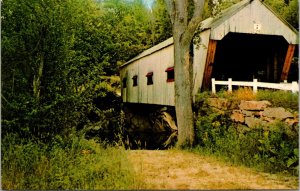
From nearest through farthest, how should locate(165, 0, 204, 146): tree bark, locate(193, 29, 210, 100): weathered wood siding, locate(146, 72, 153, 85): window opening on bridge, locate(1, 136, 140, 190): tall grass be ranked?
locate(1, 136, 140, 190): tall grass → locate(165, 0, 204, 146): tree bark → locate(193, 29, 210, 100): weathered wood siding → locate(146, 72, 153, 85): window opening on bridge

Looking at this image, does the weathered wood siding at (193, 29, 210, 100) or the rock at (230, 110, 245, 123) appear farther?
the weathered wood siding at (193, 29, 210, 100)

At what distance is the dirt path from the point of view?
5.92 meters

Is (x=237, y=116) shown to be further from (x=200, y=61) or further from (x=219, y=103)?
(x=200, y=61)

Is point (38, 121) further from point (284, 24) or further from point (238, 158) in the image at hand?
point (284, 24)

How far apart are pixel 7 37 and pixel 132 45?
74.0 feet

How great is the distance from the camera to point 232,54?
55.2 feet

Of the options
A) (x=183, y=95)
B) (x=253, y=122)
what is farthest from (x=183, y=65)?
(x=253, y=122)

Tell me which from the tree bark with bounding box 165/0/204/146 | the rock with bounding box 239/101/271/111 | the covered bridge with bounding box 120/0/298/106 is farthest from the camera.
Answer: the covered bridge with bounding box 120/0/298/106

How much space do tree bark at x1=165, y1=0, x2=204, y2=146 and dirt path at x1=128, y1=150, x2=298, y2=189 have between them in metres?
1.79

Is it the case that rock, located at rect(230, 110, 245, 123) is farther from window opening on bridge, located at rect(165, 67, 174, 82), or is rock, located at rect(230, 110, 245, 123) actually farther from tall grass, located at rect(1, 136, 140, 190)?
window opening on bridge, located at rect(165, 67, 174, 82)

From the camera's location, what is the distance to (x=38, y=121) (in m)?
7.12

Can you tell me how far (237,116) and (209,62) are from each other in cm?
321

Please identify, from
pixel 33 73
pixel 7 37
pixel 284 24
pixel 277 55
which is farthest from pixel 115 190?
pixel 277 55

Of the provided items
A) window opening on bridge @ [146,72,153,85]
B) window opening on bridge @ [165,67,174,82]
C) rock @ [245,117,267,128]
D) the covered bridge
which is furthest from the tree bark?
window opening on bridge @ [146,72,153,85]
